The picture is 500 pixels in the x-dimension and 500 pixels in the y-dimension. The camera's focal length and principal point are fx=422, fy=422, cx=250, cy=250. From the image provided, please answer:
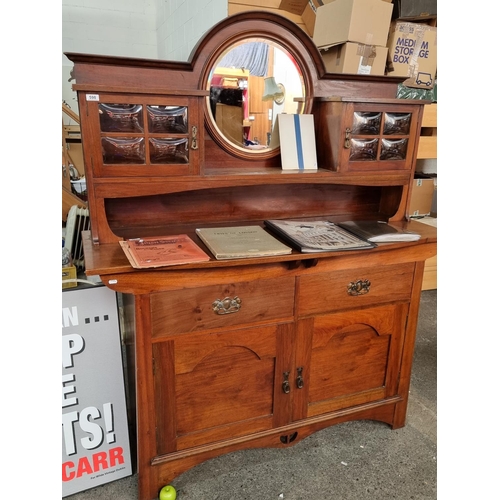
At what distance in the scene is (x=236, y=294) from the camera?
1.32 meters

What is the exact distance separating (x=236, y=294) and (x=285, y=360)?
335 millimetres

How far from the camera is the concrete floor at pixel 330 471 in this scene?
1.46 m

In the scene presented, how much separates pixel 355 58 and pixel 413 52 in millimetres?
706

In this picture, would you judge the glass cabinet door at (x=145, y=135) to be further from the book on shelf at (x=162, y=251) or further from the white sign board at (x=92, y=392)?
the white sign board at (x=92, y=392)

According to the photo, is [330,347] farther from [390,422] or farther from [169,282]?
[169,282]

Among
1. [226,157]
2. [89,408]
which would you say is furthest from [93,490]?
[226,157]

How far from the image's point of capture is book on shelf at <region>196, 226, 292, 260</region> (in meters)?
1.25

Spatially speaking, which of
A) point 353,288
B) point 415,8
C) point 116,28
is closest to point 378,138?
point 353,288

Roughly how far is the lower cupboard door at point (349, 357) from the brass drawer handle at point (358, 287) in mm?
75

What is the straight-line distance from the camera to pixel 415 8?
251 cm

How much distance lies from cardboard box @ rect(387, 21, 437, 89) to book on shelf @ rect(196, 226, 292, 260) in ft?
5.84

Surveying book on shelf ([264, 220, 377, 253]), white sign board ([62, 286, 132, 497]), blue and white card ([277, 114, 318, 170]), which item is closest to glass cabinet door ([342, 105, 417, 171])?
blue and white card ([277, 114, 318, 170])

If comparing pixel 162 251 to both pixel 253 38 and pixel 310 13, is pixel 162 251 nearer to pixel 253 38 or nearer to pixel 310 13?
pixel 253 38

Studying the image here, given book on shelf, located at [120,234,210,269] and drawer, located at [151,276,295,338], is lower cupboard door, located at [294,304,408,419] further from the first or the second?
book on shelf, located at [120,234,210,269]
